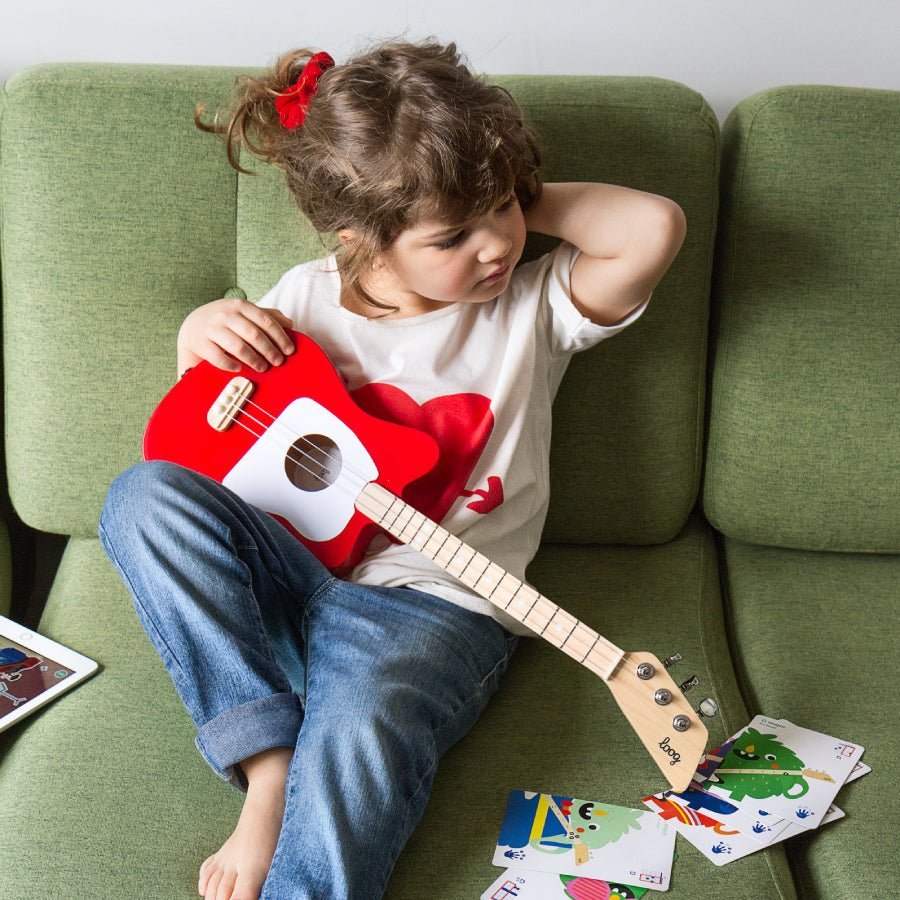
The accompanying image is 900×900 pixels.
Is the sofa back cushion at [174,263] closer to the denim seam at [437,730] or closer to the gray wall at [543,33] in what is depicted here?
the gray wall at [543,33]

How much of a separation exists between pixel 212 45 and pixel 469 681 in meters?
1.03

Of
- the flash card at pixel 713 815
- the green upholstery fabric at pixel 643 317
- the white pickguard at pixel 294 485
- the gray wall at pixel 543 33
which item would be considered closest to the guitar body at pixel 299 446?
the white pickguard at pixel 294 485

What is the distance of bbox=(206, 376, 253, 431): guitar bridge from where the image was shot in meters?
1.24

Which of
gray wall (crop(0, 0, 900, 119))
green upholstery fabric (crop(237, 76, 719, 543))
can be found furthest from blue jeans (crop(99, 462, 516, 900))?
gray wall (crop(0, 0, 900, 119))

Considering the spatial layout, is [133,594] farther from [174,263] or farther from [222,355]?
[174,263]

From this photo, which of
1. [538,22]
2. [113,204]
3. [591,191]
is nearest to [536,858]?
[591,191]

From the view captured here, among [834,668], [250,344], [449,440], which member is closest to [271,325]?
[250,344]

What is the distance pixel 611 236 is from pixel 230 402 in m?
0.51

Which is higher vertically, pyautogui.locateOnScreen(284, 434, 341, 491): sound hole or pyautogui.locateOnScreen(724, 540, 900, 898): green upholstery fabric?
pyautogui.locateOnScreen(284, 434, 341, 491): sound hole

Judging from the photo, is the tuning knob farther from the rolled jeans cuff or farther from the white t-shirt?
the rolled jeans cuff

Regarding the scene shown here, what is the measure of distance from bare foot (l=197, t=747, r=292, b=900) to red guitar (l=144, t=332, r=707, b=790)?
0.26 metres

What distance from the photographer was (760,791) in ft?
3.50

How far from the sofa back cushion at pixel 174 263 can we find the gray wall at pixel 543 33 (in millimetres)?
173

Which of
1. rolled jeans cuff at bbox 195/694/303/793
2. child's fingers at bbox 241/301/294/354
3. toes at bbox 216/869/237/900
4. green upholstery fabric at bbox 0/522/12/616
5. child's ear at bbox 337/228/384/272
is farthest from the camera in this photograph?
green upholstery fabric at bbox 0/522/12/616
